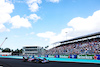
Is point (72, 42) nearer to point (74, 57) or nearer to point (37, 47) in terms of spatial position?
point (74, 57)

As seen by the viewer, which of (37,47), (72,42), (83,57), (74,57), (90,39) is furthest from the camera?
(37,47)

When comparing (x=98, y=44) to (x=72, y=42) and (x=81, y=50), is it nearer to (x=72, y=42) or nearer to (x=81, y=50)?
(x=81, y=50)

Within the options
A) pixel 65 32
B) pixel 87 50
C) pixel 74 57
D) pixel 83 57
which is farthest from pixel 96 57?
pixel 65 32

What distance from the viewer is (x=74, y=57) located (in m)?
33.5

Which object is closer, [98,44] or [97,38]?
[98,44]

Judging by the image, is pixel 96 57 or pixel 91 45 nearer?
pixel 96 57

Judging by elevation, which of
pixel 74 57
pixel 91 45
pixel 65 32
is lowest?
pixel 74 57

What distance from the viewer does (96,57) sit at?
2719 centimetres

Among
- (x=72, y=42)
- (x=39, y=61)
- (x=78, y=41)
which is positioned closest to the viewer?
(x=39, y=61)

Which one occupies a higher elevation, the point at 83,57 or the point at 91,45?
the point at 91,45

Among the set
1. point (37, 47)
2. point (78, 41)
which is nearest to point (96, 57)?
point (78, 41)

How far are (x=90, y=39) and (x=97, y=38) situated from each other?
12.2 ft

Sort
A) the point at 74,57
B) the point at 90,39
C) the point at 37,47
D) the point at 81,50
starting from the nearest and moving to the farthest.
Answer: the point at 74,57 → the point at 81,50 → the point at 90,39 → the point at 37,47

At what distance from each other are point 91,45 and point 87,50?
2.62 metres
